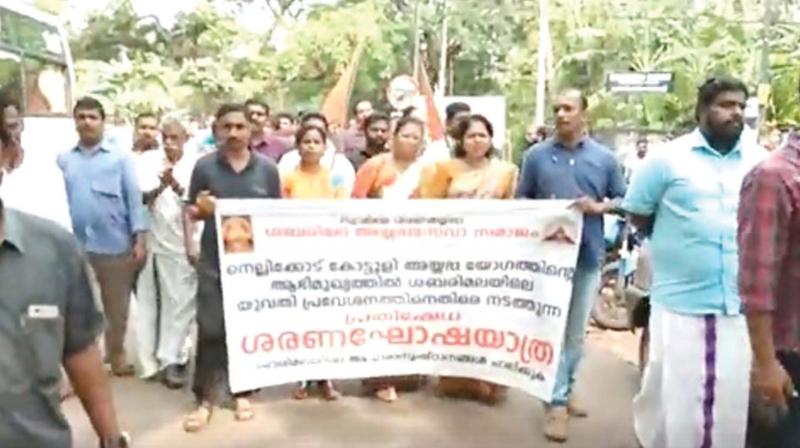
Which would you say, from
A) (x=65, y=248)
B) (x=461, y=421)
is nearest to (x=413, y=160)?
(x=461, y=421)

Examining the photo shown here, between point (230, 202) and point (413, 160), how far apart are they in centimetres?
125

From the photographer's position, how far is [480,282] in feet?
21.5

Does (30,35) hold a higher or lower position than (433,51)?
higher

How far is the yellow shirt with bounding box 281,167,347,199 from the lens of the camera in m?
6.96

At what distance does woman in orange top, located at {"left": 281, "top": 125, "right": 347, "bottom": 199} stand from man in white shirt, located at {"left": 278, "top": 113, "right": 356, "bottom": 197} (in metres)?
0.08

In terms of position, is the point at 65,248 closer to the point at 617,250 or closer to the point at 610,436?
the point at 610,436

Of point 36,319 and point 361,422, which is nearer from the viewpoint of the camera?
point 36,319

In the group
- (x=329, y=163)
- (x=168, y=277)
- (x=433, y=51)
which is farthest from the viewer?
(x=433, y=51)

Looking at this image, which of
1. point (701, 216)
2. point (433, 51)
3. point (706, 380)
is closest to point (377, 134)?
point (701, 216)

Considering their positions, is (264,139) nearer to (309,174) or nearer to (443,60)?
(309,174)

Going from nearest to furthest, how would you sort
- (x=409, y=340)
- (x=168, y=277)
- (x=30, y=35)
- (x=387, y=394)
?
1. (x=409, y=340)
2. (x=387, y=394)
3. (x=168, y=277)
4. (x=30, y=35)

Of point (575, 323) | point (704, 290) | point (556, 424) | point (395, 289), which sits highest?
point (704, 290)

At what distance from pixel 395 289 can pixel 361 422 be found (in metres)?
0.69

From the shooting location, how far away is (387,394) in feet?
23.1
